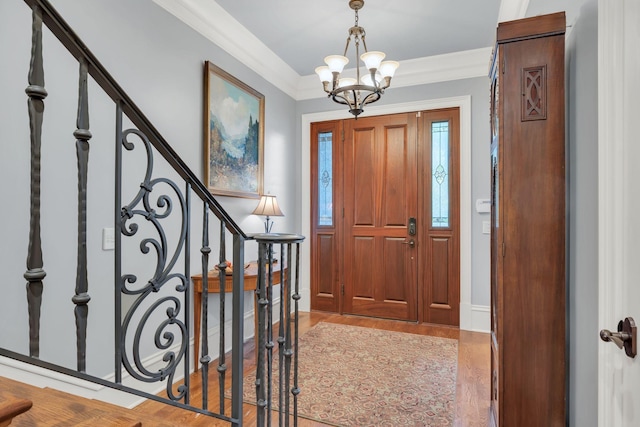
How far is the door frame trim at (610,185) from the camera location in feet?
3.11

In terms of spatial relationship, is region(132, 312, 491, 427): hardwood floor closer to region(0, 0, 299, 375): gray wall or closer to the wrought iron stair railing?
the wrought iron stair railing

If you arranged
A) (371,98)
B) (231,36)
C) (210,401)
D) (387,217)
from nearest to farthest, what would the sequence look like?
(210,401), (371,98), (231,36), (387,217)

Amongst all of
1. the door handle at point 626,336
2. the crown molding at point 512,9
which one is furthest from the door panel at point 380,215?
the door handle at point 626,336

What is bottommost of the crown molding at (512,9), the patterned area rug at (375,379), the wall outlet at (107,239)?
the patterned area rug at (375,379)

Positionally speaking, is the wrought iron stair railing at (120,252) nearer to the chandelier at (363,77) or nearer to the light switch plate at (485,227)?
the chandelier at (363,77)

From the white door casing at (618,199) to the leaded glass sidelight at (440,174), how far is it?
109 inches

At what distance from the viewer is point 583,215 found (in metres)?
1.35

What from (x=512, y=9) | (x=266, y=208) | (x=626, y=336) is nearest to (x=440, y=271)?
(x=266, y=208)

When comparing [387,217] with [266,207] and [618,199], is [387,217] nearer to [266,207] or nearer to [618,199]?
[266,207]

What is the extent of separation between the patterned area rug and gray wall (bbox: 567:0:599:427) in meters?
0.91

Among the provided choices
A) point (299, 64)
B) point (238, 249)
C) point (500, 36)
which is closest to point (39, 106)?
point (238, 249)

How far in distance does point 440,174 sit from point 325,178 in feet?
4.37

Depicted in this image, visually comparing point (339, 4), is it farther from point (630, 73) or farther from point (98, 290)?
point (98, 290)

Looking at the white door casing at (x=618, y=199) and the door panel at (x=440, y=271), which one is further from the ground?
the white door casing at (x=618, y=199)
